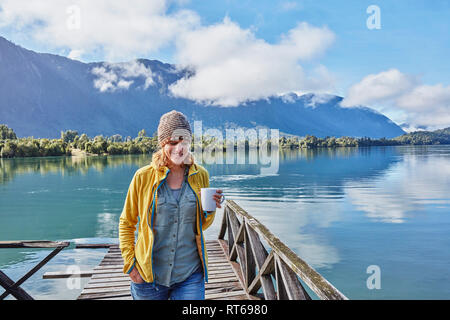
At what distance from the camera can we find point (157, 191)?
95.5 inches

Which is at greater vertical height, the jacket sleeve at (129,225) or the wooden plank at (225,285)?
the jacket sleeve at (129,225)

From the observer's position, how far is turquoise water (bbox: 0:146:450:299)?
9.73m

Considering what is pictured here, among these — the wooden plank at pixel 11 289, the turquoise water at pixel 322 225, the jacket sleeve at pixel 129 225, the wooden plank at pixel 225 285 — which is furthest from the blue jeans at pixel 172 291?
the turquoise water at pixel 322 225

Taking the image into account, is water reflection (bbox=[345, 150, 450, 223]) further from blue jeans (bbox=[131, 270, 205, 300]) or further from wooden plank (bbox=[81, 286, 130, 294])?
blue jeans (bbox=[131, 270, 205, 300])

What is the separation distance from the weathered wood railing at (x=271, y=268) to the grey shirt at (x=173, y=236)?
3.28ft

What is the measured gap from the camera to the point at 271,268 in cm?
438

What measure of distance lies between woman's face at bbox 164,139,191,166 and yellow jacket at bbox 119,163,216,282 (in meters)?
0.09

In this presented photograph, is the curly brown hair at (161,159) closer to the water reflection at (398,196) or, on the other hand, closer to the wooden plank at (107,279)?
the wooden plank at (107,279)

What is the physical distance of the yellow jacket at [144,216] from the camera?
239 cm

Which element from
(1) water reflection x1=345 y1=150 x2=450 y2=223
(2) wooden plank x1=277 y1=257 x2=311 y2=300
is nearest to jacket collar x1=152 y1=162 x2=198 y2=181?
(2) wooden plank x1=277 y1=257 x2=311 y2=300

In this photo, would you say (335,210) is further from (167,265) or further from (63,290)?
(167,265)

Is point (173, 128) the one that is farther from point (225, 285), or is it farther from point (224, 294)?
point (225, 285)
